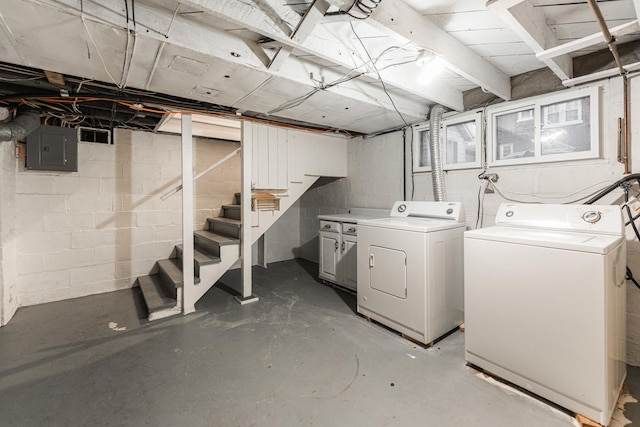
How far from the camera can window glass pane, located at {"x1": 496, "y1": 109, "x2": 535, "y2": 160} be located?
238 centimetres

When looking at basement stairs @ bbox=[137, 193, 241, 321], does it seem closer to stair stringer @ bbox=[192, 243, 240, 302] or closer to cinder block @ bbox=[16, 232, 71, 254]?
stair stringer @ bbox=[192, 243, 240, 302]

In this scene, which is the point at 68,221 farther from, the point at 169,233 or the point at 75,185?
the point at 169,233

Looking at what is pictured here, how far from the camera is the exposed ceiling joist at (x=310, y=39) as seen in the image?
4.29 ft

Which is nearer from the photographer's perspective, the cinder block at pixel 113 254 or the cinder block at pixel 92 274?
the cinder block at pixel 92 274

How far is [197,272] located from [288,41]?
250 cm

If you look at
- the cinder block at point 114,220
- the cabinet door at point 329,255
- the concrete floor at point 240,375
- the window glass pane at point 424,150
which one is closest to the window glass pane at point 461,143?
the window glass pane at point 424,150

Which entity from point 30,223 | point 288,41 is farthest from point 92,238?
point 288,41

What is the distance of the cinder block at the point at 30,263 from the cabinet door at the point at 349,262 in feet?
11.1

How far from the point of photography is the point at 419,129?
3.22 metres

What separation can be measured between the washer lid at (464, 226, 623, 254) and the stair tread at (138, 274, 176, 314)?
2.83 metres

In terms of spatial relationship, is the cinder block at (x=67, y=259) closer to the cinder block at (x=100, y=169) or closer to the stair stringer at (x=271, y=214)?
the cinder block at (x=100, y=169)

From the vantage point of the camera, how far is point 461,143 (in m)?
2.89

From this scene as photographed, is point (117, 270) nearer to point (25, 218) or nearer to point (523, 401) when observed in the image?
point (25, 218)

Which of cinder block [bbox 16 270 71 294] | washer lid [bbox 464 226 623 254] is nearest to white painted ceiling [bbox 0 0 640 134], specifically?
washer lid [bbox 464 226 623 254]
